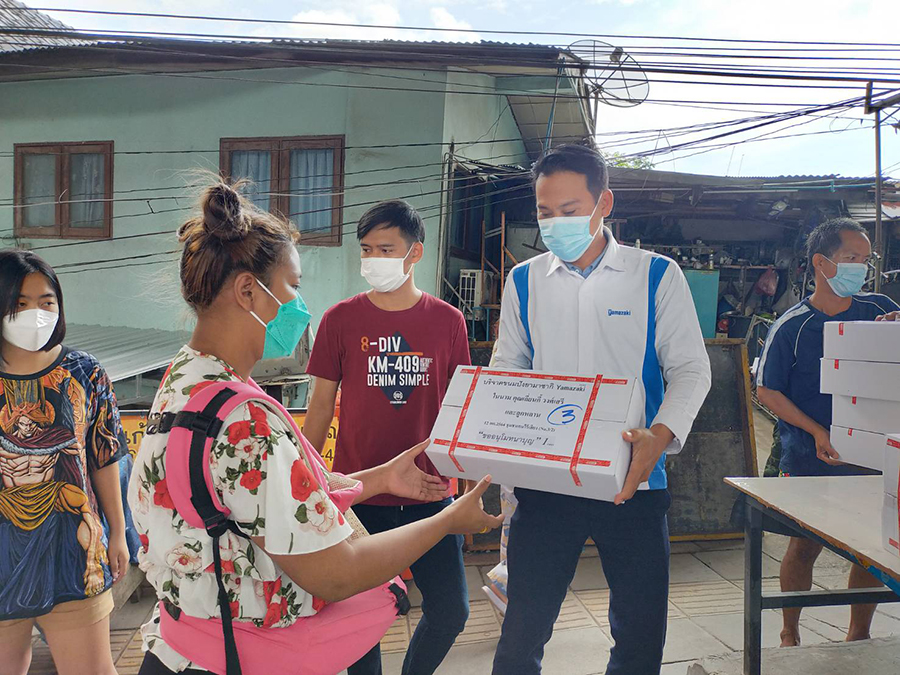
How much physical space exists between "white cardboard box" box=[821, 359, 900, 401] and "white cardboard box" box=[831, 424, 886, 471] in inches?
5.8

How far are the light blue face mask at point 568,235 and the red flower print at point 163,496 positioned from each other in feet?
4.51

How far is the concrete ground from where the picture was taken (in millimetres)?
2898

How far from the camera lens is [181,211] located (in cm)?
794

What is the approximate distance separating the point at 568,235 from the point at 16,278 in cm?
195

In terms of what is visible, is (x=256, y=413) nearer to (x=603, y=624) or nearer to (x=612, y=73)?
(x=603, y=624)

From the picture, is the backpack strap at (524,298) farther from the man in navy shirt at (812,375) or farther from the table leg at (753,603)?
the man in navy shirt at (812,375)

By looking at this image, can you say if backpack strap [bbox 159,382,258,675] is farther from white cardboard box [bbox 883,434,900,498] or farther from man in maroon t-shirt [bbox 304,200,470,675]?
white cardboard box [bbox 883,434,900,498]

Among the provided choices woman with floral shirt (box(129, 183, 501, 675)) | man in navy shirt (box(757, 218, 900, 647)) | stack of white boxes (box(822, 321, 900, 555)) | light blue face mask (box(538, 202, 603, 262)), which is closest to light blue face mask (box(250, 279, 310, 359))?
woman with floral shirt (box(129, 183, 501, 675))

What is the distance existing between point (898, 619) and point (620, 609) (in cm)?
247

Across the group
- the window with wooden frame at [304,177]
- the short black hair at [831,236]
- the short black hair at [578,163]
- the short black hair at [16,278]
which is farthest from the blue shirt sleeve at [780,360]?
the window with wooden frame at [304,177]

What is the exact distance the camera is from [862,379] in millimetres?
2277

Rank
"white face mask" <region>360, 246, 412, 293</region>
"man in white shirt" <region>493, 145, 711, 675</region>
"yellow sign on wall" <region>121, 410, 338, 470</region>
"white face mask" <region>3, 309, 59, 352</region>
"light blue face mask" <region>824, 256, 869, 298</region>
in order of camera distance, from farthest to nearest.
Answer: "yellow sign on wall" <region>121, 410, 338, 470</region> → "light blue face mask" <region>824, 256, 869, 298</region> → "white face mask" <region>360, 246, 412, 293</region> → "white face mask" <region>3, 309, 59, 352</region> → "man in white shirt" <region>493, 145, 711, 675</region>

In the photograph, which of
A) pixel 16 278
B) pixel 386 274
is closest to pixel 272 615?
pixel 386 274

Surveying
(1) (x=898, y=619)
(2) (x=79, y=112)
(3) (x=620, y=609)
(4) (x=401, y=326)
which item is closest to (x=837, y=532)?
(3) (x=620, y=609)
